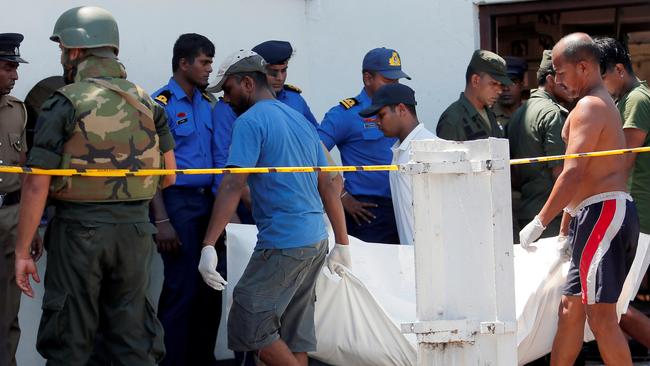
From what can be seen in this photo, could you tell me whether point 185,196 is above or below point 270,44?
below

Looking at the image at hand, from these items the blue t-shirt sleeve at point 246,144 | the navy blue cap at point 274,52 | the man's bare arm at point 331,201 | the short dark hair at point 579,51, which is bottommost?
the man's bare arm at point 331,201

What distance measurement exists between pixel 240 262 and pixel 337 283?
504mm

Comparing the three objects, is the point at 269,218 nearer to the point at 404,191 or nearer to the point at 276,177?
the point at 276,177

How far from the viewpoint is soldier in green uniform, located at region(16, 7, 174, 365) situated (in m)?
4.78

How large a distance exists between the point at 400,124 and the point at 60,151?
224 cm

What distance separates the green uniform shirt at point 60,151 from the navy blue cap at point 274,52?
206 cm

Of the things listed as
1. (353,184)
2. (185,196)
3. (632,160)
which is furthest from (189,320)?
(632,160)

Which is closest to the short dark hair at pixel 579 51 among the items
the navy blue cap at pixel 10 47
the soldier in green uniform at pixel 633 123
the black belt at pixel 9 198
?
the soldier in green uniform at pixel 633 123

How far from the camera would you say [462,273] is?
13.6 ft

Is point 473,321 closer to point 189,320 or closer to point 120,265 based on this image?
point 120,265

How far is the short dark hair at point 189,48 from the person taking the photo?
21.2ft

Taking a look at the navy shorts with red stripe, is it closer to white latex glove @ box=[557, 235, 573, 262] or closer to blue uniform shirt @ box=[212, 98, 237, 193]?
white latex glove @ box=[557, 235, 573, 262]

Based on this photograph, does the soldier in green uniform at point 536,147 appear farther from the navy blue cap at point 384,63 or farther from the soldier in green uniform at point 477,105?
the navy blue cap at point 384,63

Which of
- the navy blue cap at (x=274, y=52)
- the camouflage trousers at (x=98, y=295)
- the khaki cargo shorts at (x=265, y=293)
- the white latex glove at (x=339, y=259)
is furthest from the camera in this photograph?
the navy blue cap at (x=274, y=52)
